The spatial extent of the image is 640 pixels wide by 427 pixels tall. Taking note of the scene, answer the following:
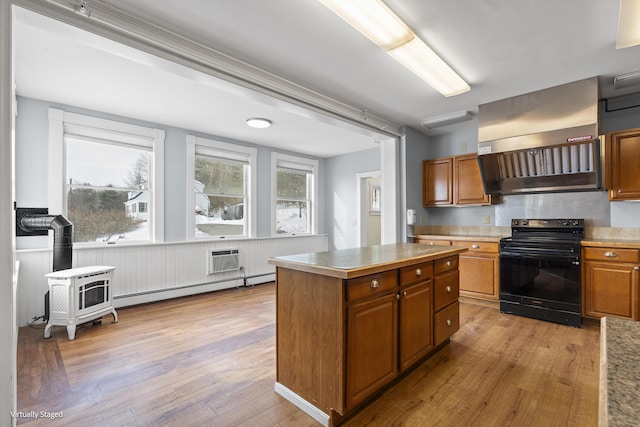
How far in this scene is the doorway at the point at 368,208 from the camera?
20.7ft

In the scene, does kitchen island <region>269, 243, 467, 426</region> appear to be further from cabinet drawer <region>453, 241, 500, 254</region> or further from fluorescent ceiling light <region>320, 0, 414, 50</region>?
cabinet drawer <region>453, 241, 500, 254</region>

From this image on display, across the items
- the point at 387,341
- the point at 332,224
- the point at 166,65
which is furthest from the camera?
the point at 332,224

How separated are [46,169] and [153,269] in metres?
1.71

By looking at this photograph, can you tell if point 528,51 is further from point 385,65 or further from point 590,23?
point 385,65

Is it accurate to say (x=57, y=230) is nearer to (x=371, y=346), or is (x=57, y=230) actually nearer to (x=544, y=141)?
(x=371, y=346)

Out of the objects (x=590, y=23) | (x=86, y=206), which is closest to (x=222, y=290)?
A: (x=86, y=206)

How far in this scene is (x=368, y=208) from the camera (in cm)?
662

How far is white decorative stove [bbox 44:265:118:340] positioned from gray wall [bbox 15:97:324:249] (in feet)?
2.80

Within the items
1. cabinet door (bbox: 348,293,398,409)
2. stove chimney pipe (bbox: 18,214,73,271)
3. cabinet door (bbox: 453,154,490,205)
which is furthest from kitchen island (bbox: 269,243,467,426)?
stove chimney pipe (bbox: 18,214,73,271)

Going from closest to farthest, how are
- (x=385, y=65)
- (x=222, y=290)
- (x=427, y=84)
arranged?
1. (x=385, y=65)
2. (x=427, y=84)
3. (x=222, y=290)

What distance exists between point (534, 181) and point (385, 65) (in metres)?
2.50

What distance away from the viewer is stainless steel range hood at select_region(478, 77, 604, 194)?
317 cm

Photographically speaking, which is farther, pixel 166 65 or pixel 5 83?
pixel 166 65

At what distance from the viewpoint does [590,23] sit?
2219 mm
